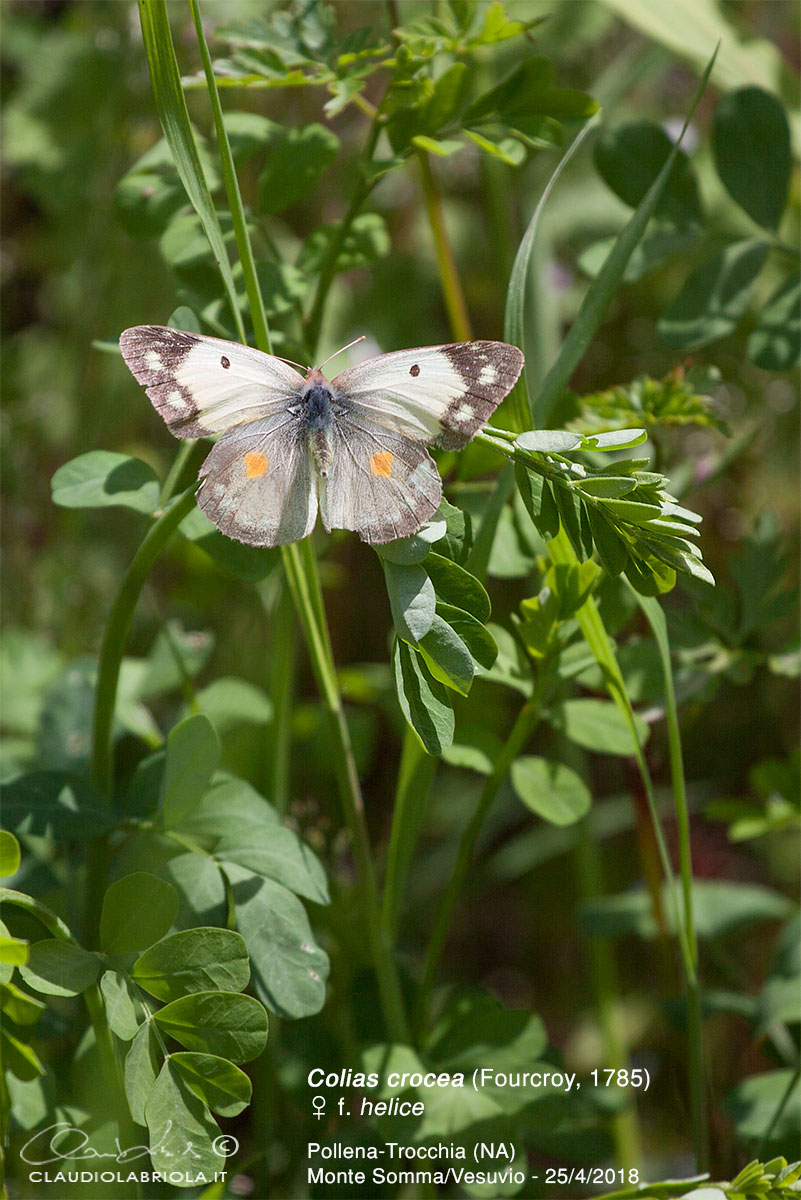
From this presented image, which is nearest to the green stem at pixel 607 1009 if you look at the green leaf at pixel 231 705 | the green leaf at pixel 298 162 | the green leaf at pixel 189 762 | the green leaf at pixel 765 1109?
the green leaf at pixel 765 1109

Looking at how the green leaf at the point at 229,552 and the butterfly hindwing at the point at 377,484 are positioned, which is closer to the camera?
the butterfly hindwing at the point at 377,484

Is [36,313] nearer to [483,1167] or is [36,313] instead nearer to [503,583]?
[503,583]

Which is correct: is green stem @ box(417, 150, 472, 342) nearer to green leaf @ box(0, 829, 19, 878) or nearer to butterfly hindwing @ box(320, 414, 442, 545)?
butterfly hindwing @ box(320, 414, 442, 545)

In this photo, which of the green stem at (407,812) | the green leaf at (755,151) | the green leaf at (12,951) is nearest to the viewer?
the green leaf at (12,951)

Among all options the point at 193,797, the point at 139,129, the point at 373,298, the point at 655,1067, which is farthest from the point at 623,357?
the point at 193,797

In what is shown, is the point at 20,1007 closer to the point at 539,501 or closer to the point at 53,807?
the point at 53,807

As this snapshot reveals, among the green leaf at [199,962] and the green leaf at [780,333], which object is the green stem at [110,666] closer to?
the green leaf at [199,962]

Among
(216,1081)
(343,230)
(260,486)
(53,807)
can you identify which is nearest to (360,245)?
(343,230)
